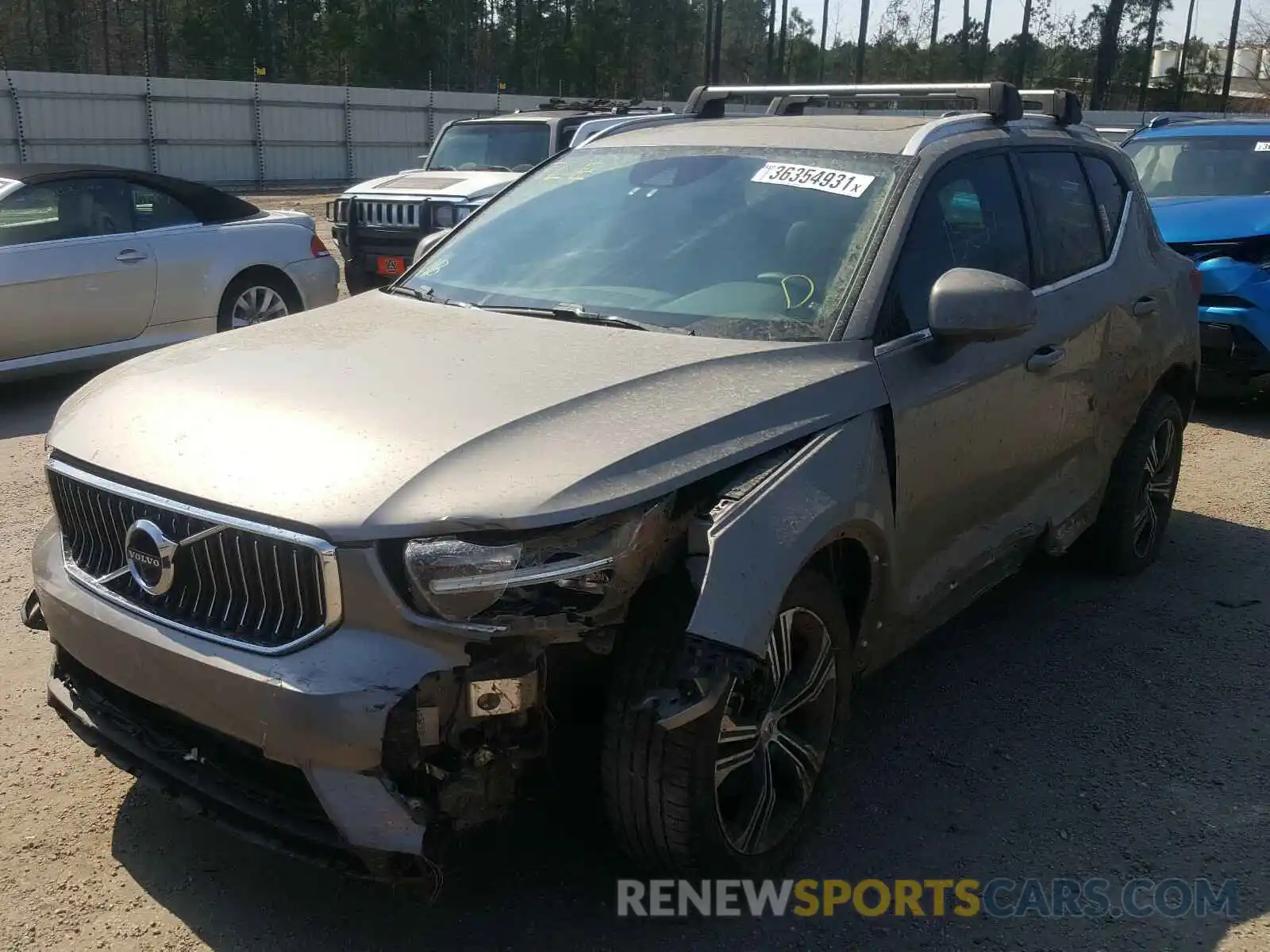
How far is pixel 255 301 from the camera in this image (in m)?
9.06

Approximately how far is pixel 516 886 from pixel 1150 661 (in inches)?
104

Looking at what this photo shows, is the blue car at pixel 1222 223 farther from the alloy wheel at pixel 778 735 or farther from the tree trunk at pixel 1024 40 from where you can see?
the tree trunk at pixel 1024 40

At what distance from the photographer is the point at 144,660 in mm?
2709

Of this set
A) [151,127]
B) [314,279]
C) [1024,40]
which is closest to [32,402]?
[314,279]

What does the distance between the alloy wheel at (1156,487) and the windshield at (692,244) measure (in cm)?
218

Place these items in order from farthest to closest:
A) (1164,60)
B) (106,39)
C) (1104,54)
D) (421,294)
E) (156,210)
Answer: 1. (1164,60)
2. (1104,54)
3. (106,39)
4. (156,210)
5. (421,294)

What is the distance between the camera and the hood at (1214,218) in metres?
8.12

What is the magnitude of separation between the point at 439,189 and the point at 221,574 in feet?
30.2

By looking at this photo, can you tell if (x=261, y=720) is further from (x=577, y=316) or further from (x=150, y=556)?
(x=577, y=316)

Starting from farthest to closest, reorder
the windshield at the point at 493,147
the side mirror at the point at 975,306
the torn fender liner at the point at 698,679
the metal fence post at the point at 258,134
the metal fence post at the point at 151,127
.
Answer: the metal fence post at the point at 258,134 < the metal fence post at the point at 151,127 < the windshield at the point at 493,147 < the side mirror at the point at 975,306 < the torn fender liner at the point at 698,679

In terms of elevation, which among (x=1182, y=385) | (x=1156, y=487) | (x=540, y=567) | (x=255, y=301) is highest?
(x=540, y=567)

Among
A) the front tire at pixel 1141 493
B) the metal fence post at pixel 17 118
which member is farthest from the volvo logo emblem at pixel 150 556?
the metal fence post at pixel 17 118

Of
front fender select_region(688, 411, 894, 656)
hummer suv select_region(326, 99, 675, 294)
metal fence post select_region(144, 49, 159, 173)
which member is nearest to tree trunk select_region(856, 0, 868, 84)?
metal fence post select_region(144, 49, 159, 173)

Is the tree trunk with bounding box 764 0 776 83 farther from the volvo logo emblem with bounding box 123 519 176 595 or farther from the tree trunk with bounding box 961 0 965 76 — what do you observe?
the volvo logo emblem with bounding box 123 519 176 595
